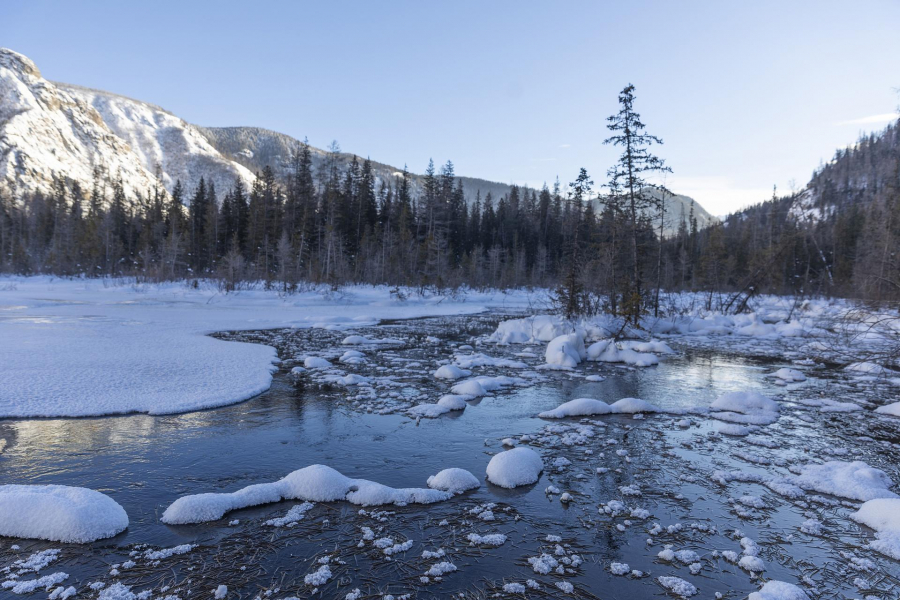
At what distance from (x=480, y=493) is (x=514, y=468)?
0.47 meters

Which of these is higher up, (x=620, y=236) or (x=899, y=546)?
(x=620, y=236)

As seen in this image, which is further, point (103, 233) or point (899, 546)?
point (103, 233)

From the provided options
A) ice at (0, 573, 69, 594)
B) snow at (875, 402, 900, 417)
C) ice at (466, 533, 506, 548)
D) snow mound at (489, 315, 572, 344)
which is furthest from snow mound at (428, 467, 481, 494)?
snow mound at (489, 315, 572, 344)

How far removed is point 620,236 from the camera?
2136 centimetres

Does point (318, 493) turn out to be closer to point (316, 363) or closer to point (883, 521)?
point (883, 521)

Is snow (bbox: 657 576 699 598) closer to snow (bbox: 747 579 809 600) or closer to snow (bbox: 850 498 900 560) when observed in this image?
snow (bbox: 747 579 809 600)

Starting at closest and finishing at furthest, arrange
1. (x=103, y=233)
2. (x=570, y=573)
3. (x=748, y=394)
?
(x=570, y=573)
(x=748, y=394)
(x=103, y=233)

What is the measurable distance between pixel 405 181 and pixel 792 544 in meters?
54.7

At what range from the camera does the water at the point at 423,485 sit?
298cm

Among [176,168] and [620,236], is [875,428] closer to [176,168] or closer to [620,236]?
[620,236]

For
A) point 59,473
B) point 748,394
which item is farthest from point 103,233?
point 748,394

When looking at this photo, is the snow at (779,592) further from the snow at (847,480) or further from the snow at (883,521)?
the snow at (847,480)

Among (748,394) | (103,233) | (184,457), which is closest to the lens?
(184,457)

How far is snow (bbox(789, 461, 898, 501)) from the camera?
427 cm
